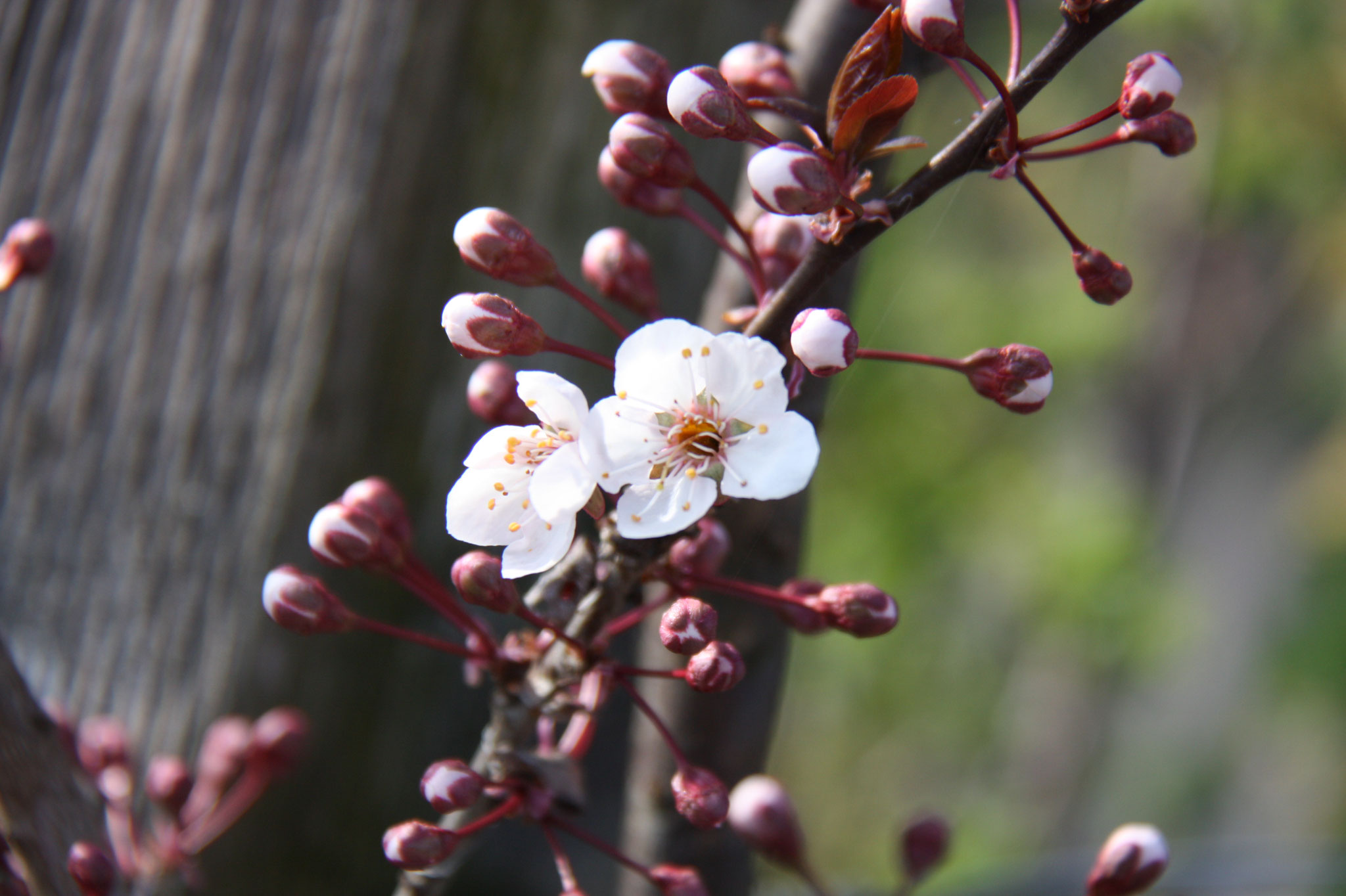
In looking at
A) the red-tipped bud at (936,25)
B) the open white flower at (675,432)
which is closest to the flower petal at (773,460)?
the open white flower at (675,432)

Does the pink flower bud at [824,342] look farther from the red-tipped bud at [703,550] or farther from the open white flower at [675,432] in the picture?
the red-tipped bud at [703,550]

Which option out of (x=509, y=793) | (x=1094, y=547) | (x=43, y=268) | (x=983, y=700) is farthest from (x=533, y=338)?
(x=983, y=700)

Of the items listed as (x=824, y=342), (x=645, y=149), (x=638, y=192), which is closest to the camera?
(x=824, y=342)

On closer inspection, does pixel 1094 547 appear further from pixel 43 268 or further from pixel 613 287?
pixel 43 268

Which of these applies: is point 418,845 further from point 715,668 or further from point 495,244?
point 495,244

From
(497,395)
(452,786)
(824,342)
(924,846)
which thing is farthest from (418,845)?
(924,846)

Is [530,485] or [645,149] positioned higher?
[645,149]

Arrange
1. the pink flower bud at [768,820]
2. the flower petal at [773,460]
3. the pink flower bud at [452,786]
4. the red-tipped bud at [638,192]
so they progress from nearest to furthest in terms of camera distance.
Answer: the flower petal at [773,460] → the pink flower bud at [452,786] → the red-tipped bud at [638,192] → the pink flower bud at [768,820]
